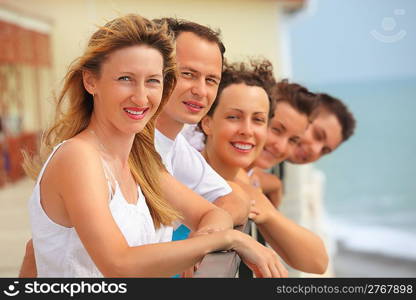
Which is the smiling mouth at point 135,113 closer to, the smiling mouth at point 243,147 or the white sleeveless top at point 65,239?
the white sleeveless top at point 65,239

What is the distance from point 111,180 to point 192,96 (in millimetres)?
402

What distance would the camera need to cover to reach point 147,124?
1.57 meters

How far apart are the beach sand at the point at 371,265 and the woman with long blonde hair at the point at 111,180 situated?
20947 mm

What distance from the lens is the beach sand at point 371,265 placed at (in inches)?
868

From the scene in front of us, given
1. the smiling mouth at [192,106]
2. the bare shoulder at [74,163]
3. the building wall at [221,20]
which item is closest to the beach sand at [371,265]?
the building wall at [221,20]

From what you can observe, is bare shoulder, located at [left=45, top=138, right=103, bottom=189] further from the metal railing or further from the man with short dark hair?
the man with short dark hair

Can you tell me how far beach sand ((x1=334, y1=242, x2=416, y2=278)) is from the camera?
2205 centimetres

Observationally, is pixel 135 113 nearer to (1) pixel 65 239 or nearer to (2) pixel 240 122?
(1) pixel 65 239

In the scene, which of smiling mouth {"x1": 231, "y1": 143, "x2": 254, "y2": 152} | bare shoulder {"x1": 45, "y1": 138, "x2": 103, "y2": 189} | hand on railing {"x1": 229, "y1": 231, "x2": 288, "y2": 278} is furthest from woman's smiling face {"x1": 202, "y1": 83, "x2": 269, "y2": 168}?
bare shoulder {"x1": 45, "y1": 138, "x2": 103, "y2": 189}

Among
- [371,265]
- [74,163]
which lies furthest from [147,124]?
[371,265]

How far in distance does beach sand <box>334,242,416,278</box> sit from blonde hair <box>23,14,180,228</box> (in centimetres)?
2088

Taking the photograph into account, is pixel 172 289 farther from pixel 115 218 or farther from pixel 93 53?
pixel 93 53

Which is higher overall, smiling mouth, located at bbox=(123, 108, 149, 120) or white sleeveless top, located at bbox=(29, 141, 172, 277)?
smiling mouth, located at bbox=(123, 108, 149, 120)

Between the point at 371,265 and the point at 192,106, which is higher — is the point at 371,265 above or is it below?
above
